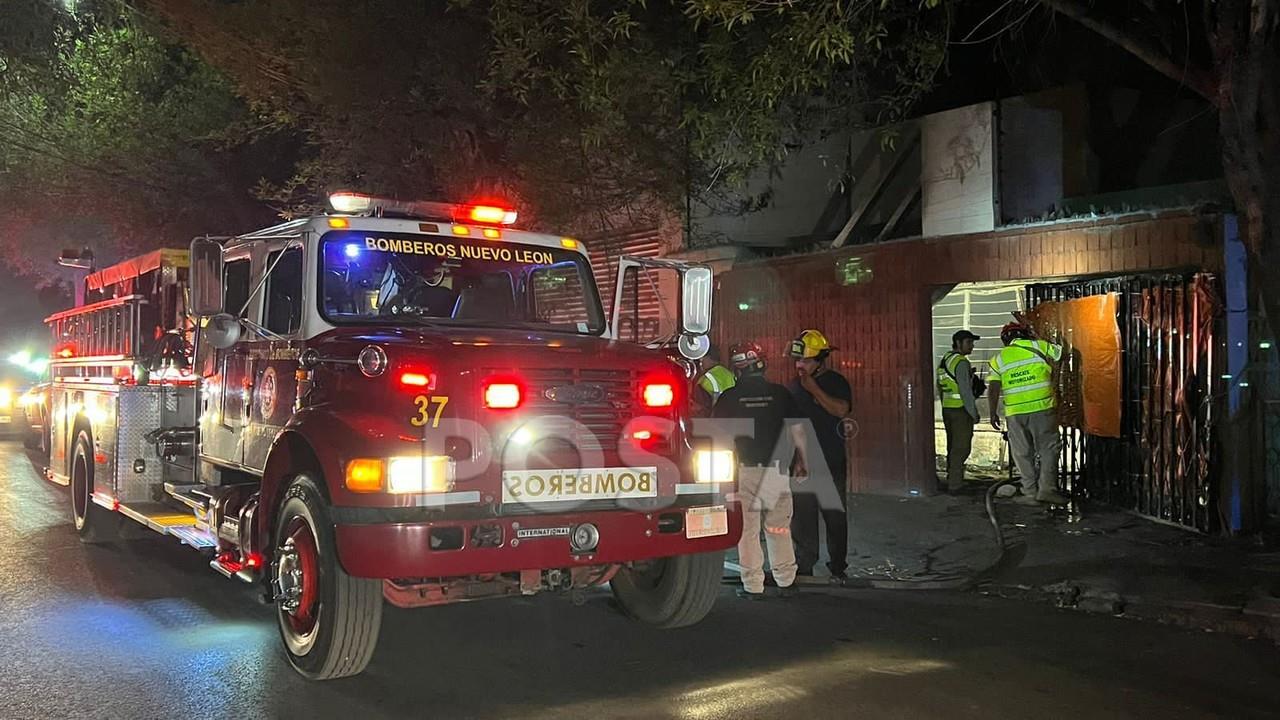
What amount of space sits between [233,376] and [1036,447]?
24.2 feet

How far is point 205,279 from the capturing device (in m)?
6.14

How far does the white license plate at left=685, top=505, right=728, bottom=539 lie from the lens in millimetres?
5730

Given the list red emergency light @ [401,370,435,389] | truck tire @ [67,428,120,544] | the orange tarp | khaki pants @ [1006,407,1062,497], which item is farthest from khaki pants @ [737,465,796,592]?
truck tire @ [67,428,120,544]

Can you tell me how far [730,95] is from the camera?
8.97 meters

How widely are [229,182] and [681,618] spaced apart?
13732mm

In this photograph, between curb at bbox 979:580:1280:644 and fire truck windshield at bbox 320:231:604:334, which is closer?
fire truck windshield at bbox 320:231:604:334

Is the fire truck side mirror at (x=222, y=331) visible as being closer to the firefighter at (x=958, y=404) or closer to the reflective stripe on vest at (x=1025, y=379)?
the reflective stripe on vest at (x=1025, y=379)

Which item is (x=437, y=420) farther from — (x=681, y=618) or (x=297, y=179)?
(x=297, y=179)

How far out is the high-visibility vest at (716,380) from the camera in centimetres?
955

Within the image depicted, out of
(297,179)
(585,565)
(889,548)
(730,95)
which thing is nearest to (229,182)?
(297,179)

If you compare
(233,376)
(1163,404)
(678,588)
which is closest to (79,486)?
(233,376)

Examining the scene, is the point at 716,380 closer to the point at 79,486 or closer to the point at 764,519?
the point at 764,519

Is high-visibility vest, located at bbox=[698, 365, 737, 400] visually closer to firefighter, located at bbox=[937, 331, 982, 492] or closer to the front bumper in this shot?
firefighter, located at bbox=[937, 331, 982, 492]

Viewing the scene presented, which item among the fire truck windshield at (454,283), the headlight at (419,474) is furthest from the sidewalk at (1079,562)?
the headlight at (419,474)
